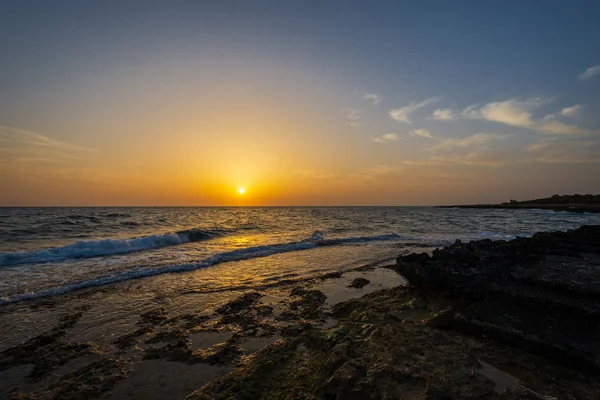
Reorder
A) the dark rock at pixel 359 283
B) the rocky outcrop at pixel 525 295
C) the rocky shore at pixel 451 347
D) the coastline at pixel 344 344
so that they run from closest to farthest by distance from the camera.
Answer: the rocky shore at pixel 451 347
the coastline at pixel 344 344
the rocky outcrop at pixel 525 295
the dark rock at pixel 359 283

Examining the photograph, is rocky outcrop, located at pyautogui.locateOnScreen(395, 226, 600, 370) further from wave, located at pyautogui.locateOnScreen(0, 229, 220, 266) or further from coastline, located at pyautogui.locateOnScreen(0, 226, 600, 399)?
wave, located at pyautogui.locateOnScreen(0, 229, 220, 266)

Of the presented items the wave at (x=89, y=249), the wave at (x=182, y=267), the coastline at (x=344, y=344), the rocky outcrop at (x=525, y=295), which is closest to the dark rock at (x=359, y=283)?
the coastline at (x=344, y=344)

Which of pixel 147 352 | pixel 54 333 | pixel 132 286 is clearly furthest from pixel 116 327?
pixel 132 286

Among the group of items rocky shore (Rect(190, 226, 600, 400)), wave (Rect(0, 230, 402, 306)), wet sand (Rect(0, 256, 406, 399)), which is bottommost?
wet sand (Rect(0, 256, 406, 399))

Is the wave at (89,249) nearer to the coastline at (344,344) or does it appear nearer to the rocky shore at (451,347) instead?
the coastline at (344,344)

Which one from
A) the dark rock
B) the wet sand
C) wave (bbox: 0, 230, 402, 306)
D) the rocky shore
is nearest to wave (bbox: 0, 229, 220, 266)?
wave (bbox: 0, 230, 402, 306)

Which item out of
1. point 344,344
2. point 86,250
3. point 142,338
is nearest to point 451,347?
point 344,344

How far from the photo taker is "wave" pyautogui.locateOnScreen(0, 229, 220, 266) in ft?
51.5

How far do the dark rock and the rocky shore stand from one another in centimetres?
140

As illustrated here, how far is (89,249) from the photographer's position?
1819cm

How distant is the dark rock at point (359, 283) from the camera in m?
10.7

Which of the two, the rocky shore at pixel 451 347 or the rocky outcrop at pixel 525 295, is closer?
the rocky shore at pixel 451 347

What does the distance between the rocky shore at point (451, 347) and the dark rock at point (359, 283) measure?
4.60 ft

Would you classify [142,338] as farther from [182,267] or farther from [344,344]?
[182,267]
